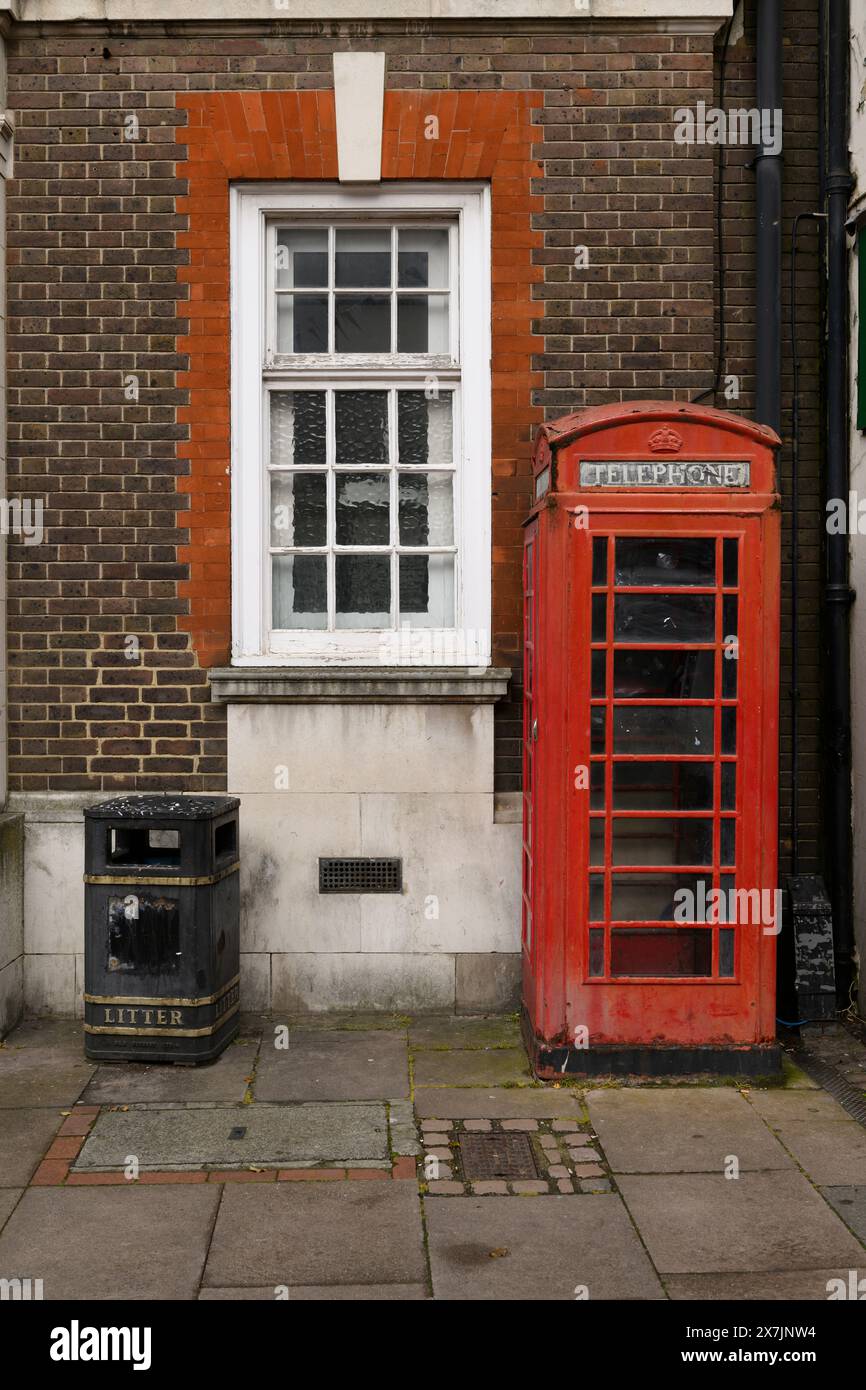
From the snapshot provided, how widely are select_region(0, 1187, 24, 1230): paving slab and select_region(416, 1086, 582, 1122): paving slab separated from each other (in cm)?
165

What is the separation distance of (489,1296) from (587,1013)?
194 cm

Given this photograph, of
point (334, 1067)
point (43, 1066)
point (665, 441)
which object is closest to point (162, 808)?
point (43, 1066)

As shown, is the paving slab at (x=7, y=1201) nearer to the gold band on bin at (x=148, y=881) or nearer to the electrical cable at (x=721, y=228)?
the gold band on bin at (x=148, y=881)

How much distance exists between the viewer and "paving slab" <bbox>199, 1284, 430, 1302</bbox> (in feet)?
13.0

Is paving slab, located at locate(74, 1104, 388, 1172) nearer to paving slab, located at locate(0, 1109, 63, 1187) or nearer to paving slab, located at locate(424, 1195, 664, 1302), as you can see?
paving slab, located at locate(0, 1109, 63, 1187)

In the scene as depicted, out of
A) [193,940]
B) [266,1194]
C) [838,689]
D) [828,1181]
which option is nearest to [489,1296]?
[266,1194]

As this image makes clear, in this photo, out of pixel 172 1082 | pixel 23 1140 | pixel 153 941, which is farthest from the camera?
pixel 153 941

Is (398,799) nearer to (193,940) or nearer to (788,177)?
(193,940)

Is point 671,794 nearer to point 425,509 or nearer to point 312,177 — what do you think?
point 425,509

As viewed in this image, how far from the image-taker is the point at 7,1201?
185 inches

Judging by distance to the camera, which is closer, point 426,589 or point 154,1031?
point 154,1031

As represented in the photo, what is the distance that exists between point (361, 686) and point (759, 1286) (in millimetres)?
3632

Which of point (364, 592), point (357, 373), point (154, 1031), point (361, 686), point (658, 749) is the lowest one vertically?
point (154, 1031)

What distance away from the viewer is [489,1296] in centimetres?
399
